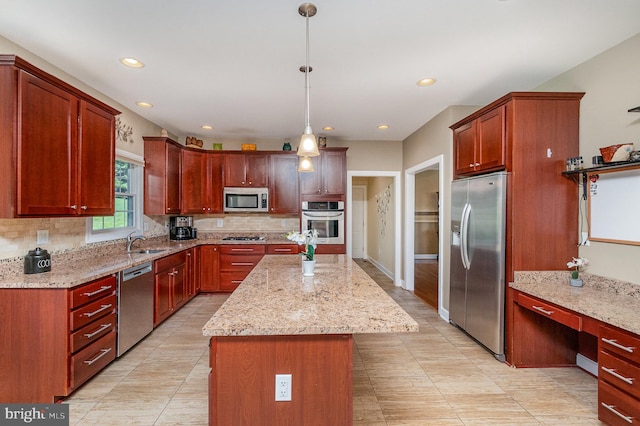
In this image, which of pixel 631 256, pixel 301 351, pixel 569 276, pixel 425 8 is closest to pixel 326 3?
pixel 425 8

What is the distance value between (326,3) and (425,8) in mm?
603

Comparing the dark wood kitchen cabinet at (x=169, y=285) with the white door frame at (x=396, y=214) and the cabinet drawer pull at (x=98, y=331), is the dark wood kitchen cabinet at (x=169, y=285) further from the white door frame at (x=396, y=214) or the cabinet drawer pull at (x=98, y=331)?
the white door frame at (x=396, y=214)

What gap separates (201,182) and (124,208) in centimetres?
123

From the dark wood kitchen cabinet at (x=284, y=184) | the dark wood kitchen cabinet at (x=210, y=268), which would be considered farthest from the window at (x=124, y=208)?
the dark wood kitchen cabinet at (x=284, y=184)

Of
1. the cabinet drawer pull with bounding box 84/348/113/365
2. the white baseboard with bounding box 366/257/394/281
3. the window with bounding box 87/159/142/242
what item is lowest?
the white baseboard with bounding box 366/257/394/281

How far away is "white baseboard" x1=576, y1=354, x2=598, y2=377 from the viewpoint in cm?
246

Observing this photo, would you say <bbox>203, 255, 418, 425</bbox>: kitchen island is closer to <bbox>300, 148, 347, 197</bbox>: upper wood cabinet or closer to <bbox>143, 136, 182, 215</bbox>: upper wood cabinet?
Result: <bbox>143, 136, 182, 215</bbox>: upper wood cabinet

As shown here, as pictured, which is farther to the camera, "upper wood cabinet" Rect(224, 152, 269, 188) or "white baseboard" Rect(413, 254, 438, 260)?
"white baseboard" Rect(413, 254, 438, 260)

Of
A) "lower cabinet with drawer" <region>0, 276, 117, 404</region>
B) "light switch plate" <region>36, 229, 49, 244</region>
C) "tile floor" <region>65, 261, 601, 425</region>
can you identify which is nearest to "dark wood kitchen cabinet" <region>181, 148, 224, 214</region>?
"light switch plate" <region>36, 229, 49, 244</region>

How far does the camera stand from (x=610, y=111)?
2.30m

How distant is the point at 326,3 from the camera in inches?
69.9

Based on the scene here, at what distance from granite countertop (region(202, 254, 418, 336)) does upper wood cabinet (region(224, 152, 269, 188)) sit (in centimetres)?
272

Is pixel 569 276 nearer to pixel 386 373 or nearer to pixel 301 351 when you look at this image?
pixel 386 373

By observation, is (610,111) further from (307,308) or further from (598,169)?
(307,308)
